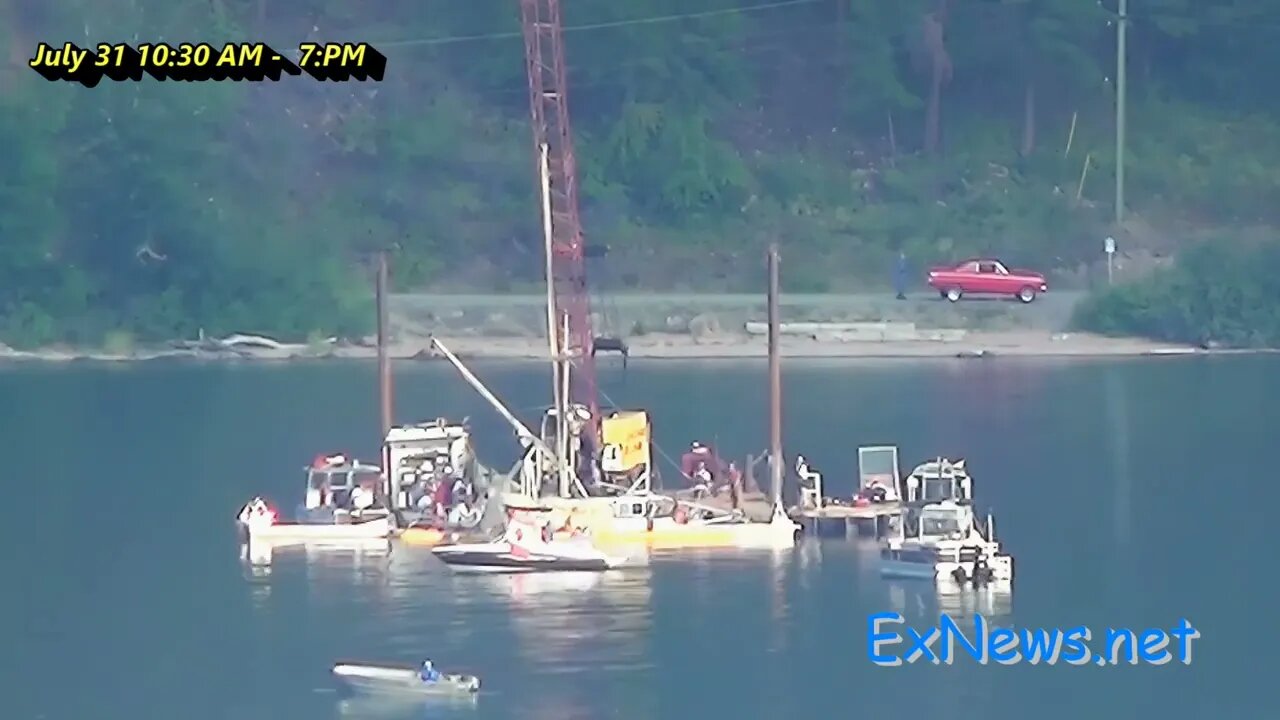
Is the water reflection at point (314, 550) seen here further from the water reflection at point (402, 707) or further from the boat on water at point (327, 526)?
the water reflection at point (402, 707)

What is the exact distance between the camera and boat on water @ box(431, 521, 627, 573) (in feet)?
227

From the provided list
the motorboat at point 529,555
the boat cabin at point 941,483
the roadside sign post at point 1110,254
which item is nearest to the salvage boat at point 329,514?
the motorboat at point 529,555

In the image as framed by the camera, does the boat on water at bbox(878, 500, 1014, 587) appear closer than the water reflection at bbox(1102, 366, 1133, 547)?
Yes

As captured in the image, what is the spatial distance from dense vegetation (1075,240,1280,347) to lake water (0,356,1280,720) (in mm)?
9185

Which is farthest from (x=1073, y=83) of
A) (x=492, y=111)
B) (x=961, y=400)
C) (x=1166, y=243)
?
(x=961, y=400)

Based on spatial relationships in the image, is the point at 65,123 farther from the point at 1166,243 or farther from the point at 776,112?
the point at 1166,243

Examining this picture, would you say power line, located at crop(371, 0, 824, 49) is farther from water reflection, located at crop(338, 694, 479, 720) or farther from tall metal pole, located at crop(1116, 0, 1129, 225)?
water reflection, located at crop(338, 694, 479, 720)

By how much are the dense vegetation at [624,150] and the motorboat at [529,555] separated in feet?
A: 147

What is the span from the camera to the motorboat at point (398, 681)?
57.9 meters

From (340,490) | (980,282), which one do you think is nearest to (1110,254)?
(980,282)

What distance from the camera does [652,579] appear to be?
6850 centimetres

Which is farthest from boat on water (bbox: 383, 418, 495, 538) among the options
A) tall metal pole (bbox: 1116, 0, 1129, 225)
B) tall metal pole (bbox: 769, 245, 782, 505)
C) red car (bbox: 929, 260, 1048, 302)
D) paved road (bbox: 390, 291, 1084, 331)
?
tall metal pole (bbox: 1116, 0, 1129, 225)

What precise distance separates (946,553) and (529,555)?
7520 mm

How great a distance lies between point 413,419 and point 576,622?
27.9 meters
